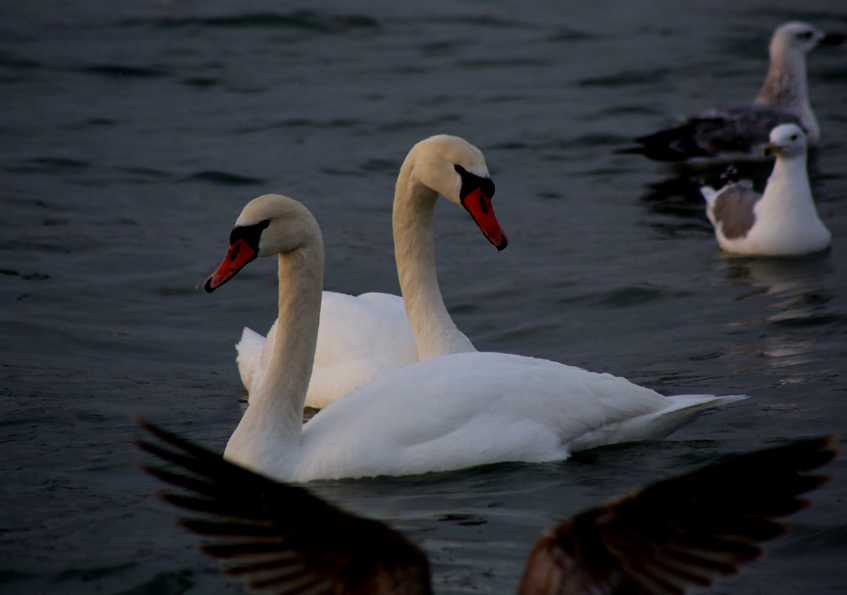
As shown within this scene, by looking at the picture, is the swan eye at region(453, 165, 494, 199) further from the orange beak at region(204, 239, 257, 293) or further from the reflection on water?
the reflection on water

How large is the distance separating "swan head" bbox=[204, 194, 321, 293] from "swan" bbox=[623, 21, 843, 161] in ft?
26.3

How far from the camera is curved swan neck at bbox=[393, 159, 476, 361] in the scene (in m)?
6.45

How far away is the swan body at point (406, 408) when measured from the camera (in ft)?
16.4

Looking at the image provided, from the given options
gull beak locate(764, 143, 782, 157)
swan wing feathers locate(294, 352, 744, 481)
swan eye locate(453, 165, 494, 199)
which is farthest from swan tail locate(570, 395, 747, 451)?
gull beak locate(764, 143, 782, 157)

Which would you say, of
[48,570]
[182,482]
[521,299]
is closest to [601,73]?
[521,299]

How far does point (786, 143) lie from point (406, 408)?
601cm

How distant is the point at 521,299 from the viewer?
8.73 m

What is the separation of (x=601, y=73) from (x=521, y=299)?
341 inches

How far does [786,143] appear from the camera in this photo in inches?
389

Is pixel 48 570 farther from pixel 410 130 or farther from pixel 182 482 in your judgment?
pixel 410 130

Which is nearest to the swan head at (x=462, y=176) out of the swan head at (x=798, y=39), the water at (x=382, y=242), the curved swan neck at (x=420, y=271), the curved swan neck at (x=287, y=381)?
the curved swan neck at (x=420, y=271)

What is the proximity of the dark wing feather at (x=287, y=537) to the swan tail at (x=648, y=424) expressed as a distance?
2593mm

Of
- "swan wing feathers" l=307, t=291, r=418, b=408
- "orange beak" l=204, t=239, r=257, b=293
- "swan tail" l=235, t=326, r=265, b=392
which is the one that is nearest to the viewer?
"orange beak" l=204, t=239, r=257, b=293

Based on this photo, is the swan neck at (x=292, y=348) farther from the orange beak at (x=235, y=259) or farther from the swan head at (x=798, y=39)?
the swan head at (x=798, y=39)
